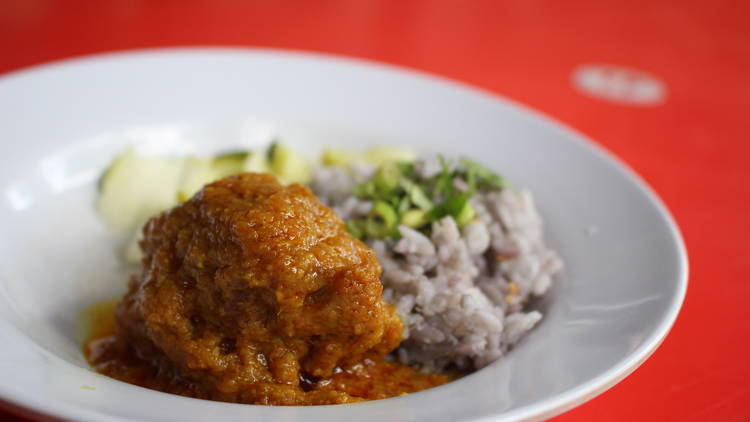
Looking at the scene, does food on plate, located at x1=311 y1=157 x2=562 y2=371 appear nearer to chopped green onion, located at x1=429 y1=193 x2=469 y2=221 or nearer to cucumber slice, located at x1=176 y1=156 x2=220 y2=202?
chopped green onion, located at x1=429 y1=193 x2=469 y2=221

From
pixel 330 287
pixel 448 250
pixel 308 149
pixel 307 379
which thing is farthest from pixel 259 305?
pixel 308 149

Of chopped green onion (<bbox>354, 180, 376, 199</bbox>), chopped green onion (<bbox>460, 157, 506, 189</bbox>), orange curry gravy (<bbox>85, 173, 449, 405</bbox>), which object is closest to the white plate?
orange curry gravy (<bbox>85, 173, 449, 405</bbox>)

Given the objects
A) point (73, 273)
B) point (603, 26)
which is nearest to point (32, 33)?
point (73, 273)

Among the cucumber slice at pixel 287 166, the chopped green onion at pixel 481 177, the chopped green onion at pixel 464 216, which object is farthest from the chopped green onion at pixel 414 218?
the cucumber slice at pixel 287 166

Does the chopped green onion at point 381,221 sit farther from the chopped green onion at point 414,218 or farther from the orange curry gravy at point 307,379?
the orange curry gravy at point 307,379

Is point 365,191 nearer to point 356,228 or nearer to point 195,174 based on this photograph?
point 356,228

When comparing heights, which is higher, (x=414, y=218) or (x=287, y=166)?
(x=414, y=218)
